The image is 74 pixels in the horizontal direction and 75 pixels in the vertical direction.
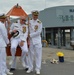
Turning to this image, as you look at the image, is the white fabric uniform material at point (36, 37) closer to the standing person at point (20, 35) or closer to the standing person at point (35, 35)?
the standing person at point (35, 35)

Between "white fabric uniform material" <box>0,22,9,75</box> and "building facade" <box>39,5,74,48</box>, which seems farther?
"building facade" <box>39,5,74,48</box>

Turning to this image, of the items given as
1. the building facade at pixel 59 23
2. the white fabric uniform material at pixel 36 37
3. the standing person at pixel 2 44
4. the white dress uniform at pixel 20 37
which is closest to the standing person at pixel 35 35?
the white fabric uniform material at pixel 36 37

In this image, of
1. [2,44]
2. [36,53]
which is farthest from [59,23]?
[2,44]

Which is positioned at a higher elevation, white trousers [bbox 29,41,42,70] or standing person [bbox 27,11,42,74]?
standing person [bbox 27,11,42,74]

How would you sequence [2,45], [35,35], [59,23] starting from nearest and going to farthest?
[2,45], [35,35], [59,23]

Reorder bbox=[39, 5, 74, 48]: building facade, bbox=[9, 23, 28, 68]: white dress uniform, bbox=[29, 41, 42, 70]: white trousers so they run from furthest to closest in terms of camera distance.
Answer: bbox=[39, 5, 74, 48]: building facade, bbox=[29, 41, 42, 70]: white trousers, bbox=[9, 23, 28, 68]: white dress uniform

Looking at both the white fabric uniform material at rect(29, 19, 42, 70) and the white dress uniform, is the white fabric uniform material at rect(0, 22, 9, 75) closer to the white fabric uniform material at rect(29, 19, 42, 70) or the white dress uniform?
the white dress uniform

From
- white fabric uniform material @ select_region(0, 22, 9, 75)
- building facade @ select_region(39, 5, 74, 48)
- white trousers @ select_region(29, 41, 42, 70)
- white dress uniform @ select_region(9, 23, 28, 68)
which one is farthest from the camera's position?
building facade @ select_region(39, 5, 74, 48)

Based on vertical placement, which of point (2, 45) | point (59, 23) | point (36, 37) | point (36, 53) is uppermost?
point (59, 23)

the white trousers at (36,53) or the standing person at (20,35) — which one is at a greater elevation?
the standing person at (20,35)

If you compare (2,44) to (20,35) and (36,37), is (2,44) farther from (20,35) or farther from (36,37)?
(36,37)

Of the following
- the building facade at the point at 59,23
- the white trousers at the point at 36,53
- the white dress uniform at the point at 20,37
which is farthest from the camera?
the building facade at the point at 59,23

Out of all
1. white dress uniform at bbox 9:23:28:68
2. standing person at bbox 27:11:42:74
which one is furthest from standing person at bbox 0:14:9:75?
standing person at bbox 27:11:42:74

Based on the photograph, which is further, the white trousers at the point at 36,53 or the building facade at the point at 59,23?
the building facade at the point at 59,23
